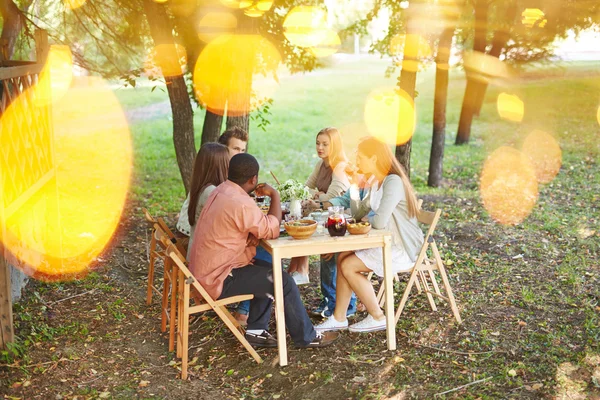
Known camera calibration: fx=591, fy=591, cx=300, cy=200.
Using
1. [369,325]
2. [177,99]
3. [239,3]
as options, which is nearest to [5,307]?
[369,325]

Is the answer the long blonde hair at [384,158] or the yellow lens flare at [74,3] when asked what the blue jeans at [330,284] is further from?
the yellow lens flare at [74,3]

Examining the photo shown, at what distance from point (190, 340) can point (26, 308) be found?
5.89 ft

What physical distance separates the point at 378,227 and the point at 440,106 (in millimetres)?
6953

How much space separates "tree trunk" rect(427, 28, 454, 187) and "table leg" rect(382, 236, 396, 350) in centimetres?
677

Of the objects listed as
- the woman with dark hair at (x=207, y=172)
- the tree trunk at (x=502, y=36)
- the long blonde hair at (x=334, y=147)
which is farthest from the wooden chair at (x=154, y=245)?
the tree trunk at (x=502, y=36)

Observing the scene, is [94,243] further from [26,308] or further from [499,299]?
[499,299]

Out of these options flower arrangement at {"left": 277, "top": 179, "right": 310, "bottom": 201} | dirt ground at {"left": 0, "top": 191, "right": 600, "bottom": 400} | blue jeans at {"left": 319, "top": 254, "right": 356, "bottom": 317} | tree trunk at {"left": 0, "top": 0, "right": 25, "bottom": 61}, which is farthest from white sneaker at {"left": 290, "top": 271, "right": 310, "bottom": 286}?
tree trunk at {"left": 0, "top": 0, "right": 25, "bottom": 61}

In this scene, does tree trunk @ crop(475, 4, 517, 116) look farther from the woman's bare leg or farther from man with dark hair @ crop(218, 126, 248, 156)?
the woman's bare leg

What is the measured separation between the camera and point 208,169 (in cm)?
497

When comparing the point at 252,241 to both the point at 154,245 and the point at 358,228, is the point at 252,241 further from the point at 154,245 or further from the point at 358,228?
the point at 154,245

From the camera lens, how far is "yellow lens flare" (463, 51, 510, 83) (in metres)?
15.9

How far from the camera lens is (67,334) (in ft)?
17.2

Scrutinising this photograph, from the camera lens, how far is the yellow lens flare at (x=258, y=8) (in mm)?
7707

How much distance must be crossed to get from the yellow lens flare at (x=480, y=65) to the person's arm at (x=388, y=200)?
11975mm
